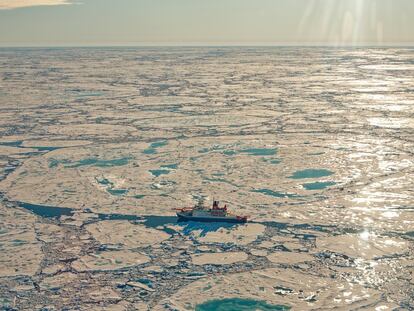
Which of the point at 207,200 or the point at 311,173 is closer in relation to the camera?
the point at 207,200

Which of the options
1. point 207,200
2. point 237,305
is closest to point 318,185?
point 207,200

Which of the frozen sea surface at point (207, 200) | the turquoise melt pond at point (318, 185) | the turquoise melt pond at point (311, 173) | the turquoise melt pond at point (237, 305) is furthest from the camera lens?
the turquoise melt pond at point (311, 173)

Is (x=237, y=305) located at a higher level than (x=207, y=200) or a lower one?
lower

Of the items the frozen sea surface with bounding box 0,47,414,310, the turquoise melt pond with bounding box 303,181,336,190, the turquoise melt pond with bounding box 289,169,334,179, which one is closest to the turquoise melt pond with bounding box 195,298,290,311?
the frozen sea surface with bounding box 0,47,414,310

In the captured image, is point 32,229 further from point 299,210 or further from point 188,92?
point 188,92

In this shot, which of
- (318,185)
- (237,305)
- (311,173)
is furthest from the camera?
(311,173)

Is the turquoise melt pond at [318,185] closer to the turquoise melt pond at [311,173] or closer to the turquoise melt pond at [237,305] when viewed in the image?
the turquoise melt pond at [311,173]

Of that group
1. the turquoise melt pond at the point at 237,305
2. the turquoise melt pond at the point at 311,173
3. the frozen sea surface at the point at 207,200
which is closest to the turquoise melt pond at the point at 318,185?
the frozen sea surface at the point at 207,200

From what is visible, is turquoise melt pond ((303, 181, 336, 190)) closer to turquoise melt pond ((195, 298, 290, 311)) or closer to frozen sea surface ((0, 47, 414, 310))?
frozen sea surface ((0, 47, 414, 310))

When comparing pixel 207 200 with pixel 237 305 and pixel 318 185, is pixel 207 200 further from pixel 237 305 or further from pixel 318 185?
pixel 237 305
